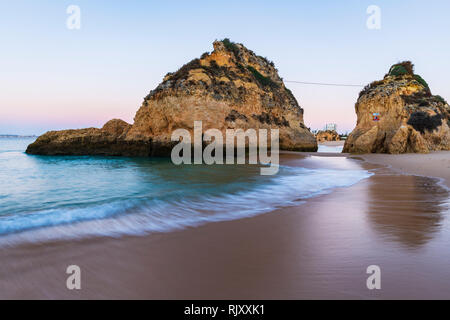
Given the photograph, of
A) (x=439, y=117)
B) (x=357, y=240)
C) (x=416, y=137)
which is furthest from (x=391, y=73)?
(x=357, y=240)

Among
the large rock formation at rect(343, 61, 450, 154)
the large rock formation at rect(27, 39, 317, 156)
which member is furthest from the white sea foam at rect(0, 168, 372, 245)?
the large rock formation at rect(343, 61, 450, 154)

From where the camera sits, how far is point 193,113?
17.0m

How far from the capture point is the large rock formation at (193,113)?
683 inches

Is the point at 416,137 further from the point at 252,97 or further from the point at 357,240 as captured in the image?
the point at 357,240

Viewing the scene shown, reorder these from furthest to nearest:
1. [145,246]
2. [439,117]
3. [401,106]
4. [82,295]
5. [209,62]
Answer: [209,62], [439,117], [401,106], [145,246], [82,295]

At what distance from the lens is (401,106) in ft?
56.0

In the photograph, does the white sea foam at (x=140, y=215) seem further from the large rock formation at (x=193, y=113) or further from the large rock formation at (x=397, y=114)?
the large rock formation at (x=397, y=114)

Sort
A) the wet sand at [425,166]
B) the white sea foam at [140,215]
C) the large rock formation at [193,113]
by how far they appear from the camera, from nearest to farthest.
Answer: the white sea foam at [140,215] → the wet sand at [425,166] → the large rock formation at [193,113]

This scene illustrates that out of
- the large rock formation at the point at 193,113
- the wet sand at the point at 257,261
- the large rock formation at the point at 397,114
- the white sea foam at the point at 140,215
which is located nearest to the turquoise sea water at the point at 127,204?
the white sea foam at the point at 140,215

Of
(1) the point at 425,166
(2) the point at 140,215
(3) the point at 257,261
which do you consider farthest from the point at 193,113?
(3) the point at 257,261

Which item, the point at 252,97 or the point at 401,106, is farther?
the point at 252,97

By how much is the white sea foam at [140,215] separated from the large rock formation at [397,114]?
45.9ft

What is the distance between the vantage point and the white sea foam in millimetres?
3209
